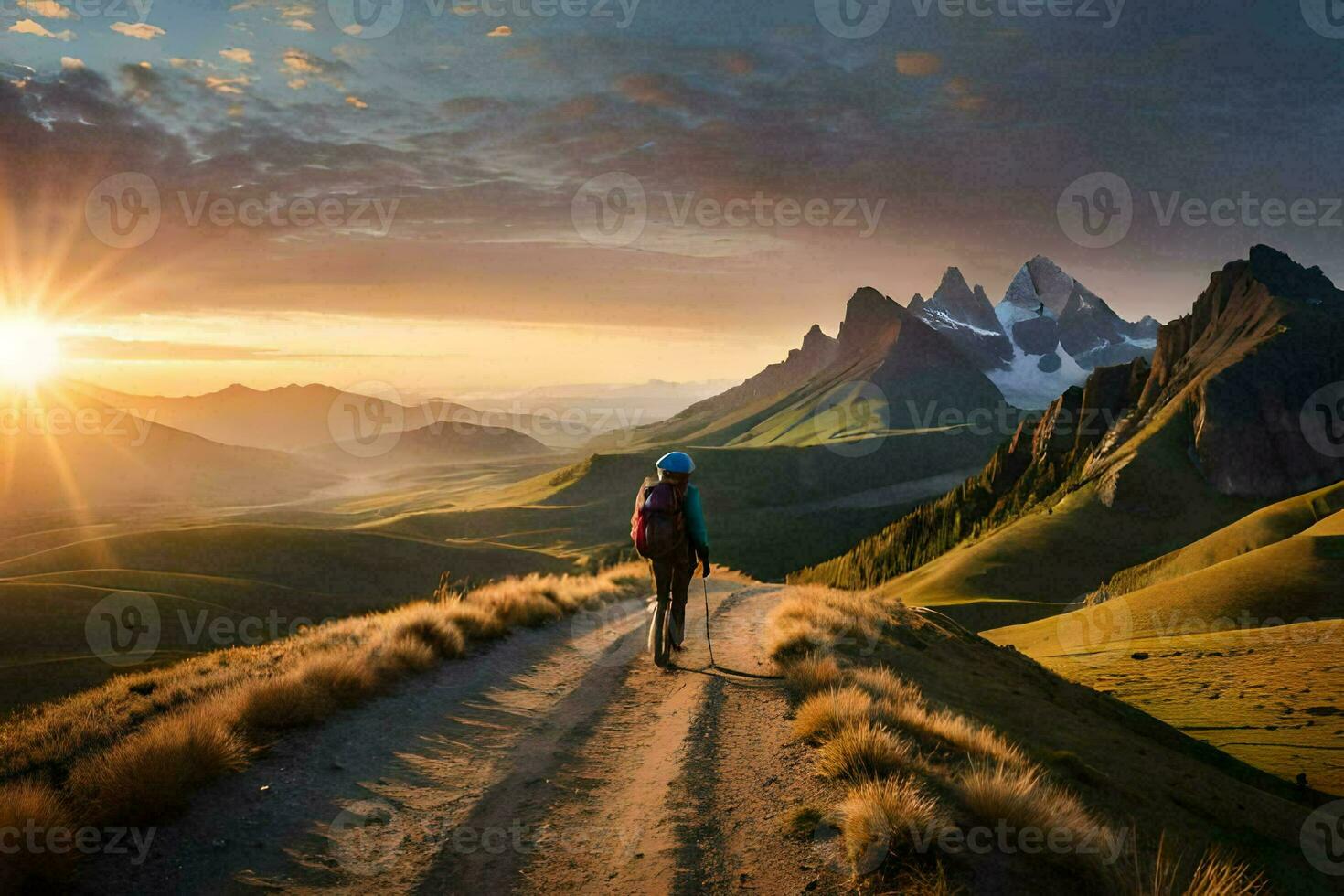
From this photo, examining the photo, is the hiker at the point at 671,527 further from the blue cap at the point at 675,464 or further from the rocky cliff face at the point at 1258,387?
the rocky cliff face at the point at 1258,387

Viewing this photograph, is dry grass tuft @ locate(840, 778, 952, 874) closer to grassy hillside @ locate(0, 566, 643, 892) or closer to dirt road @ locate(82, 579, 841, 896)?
dirt road @ locate(82, 579, 841, 896)

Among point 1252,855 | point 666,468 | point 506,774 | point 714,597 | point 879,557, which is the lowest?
point 879,557

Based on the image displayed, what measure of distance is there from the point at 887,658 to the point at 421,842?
38.7ft

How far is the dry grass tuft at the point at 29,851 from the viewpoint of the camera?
500 cm

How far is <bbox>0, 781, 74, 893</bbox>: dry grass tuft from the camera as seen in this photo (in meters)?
5.00

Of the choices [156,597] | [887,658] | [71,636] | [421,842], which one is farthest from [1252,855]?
[156,597]

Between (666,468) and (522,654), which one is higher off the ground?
(666,468)

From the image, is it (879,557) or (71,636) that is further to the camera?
(879,557)

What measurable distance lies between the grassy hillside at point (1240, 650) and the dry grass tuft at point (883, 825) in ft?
110

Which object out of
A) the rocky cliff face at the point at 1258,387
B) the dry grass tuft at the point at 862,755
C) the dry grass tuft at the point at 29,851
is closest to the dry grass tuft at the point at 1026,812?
the dry grass tuft at the point at 862,755

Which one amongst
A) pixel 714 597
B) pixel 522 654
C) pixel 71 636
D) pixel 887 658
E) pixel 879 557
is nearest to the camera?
pixel 522 654

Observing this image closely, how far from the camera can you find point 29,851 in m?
5.16

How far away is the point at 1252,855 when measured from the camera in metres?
16.1

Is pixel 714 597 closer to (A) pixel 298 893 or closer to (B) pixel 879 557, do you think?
(A) pixel 298 893
